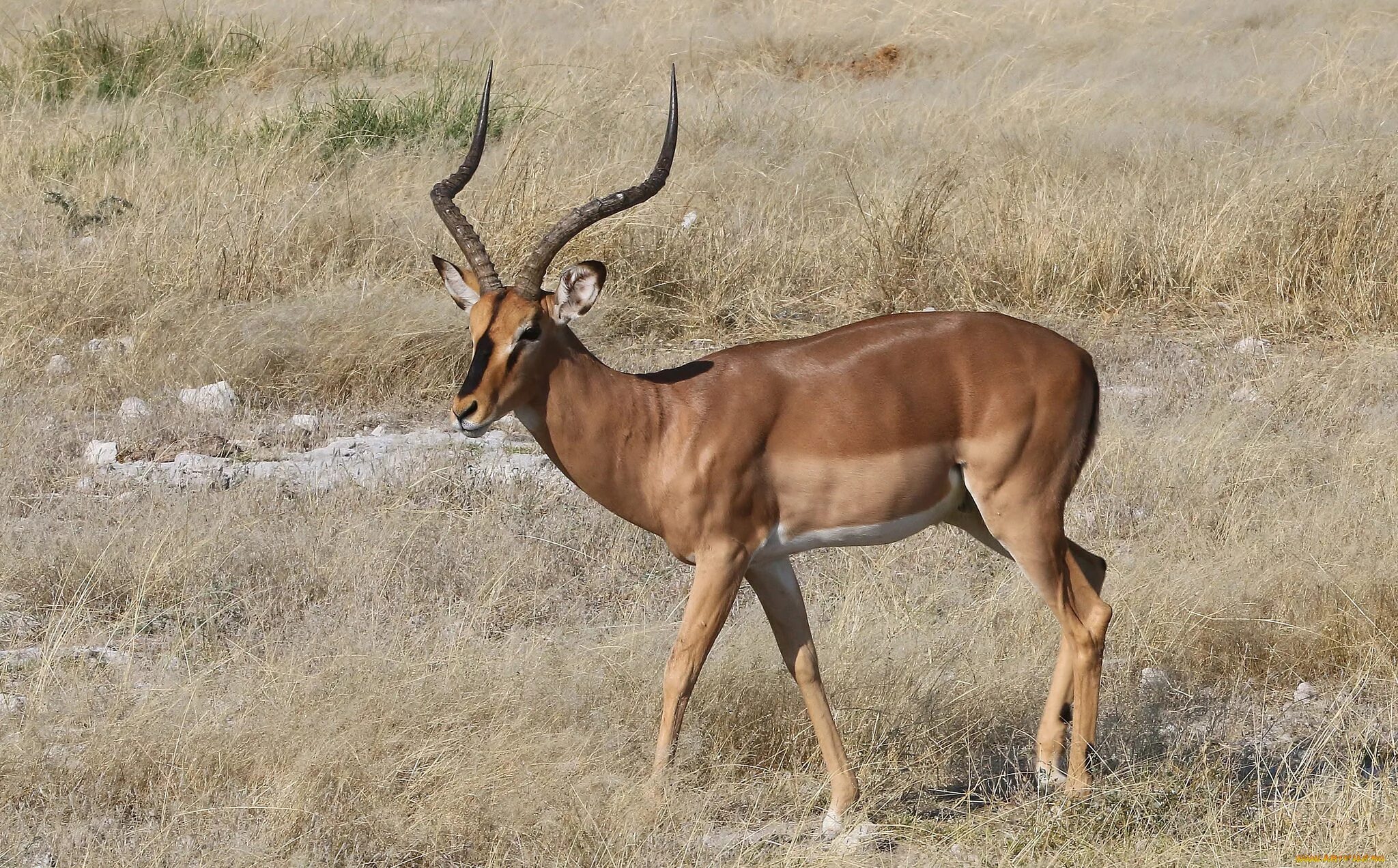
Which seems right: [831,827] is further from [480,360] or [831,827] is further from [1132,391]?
[1132,391]

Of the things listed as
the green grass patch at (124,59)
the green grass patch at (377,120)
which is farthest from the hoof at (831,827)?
the green grass patch at (124,59)

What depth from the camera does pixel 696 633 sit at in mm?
4113

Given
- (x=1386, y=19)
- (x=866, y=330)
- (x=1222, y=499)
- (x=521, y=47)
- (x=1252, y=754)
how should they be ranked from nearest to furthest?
(x=866, y=330) < (x=1252, y=754) < (x=1222, y=499) < (x=521, y=47) < (x=1386, y=19)

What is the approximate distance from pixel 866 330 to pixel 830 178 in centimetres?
701

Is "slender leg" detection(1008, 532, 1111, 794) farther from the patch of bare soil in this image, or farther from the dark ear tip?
the patch of bare soil

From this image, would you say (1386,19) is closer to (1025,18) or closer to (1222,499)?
(1025,18)

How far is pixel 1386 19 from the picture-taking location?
18625 millimetres

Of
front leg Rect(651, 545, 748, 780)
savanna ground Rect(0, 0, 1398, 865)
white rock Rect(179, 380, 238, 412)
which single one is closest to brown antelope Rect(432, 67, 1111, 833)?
front leg Rect(651, 545, 748, 780)

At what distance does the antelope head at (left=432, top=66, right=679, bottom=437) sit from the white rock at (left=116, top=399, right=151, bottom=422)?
3.71m

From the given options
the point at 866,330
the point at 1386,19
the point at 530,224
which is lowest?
the point at 1386,19

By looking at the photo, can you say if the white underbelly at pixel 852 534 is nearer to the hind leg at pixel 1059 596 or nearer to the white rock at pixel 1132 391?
the hind leg at pixel 1059 596

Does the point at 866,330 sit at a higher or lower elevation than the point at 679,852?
higher

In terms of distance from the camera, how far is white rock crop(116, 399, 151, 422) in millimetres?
7570

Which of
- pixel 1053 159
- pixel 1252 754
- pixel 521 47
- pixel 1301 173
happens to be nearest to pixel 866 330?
pixel 1252 754
